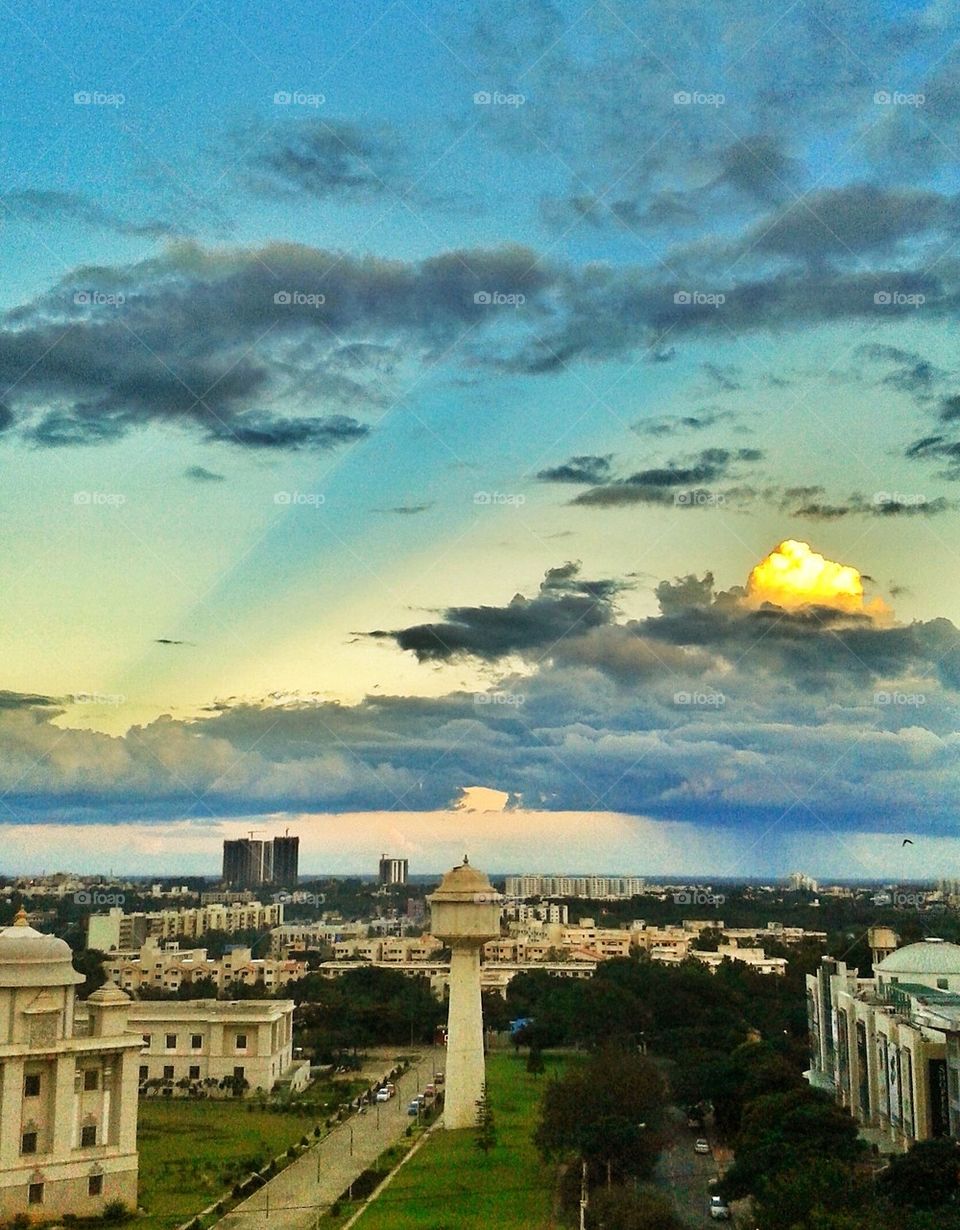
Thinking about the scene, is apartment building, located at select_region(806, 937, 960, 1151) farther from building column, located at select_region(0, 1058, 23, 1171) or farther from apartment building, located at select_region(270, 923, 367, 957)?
apartment building, located at select_region(270, 923, 367, 957)

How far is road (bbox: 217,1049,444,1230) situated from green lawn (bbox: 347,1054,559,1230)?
0.80 metres

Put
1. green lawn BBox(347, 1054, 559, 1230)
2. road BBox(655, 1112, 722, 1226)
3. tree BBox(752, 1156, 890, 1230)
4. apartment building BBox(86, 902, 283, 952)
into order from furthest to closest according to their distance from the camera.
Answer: apartment building BBox(86, 902, 283, 952) → road BBox(655, 1112, 722, 1226) → green lawn BBox(347, 1054, 559, 1230) → tree BBox(752, 1156, 890, 1230)

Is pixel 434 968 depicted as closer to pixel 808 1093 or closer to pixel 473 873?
pixel 473 873

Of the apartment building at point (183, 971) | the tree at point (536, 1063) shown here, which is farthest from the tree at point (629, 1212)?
the apartment building at point (183, 971)

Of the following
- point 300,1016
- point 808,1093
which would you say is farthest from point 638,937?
point 808,1093

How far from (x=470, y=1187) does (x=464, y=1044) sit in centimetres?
582

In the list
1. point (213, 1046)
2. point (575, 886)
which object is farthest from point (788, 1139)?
point (575, 886)

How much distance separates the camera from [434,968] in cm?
5469

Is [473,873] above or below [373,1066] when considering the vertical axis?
above

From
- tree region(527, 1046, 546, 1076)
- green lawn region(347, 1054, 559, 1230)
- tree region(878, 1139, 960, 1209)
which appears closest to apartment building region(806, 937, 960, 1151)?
tree region(878, 1139, 960, 1209)

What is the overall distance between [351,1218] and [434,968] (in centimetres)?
3760

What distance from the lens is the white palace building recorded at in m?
17.6

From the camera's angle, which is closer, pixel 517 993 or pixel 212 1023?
pixel 212 1023

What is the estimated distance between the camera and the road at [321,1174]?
17688 mm
